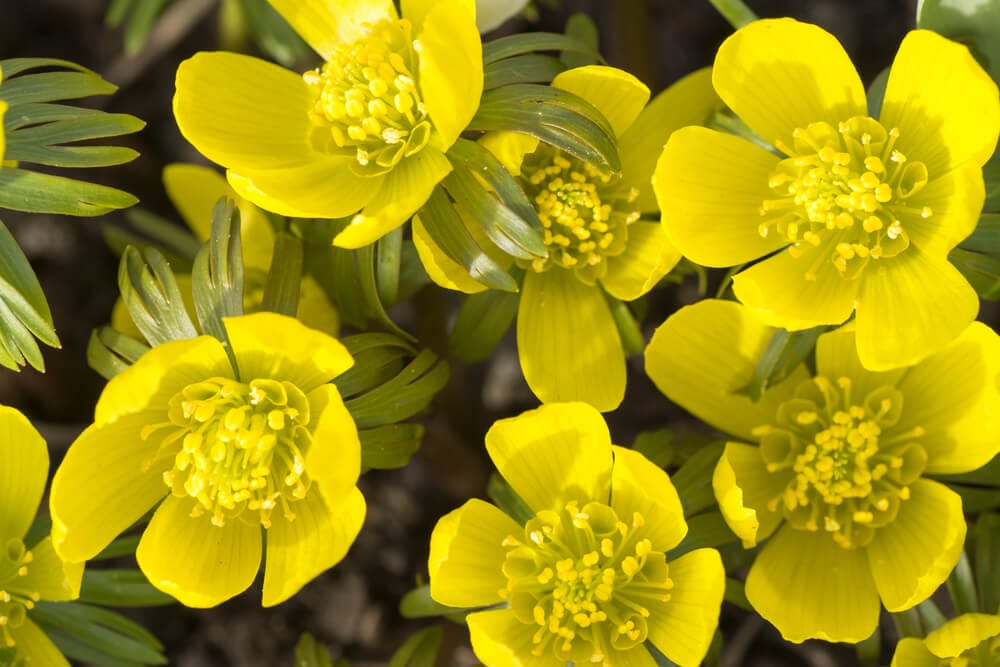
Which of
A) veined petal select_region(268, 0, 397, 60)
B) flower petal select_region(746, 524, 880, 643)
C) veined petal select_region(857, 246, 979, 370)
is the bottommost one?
flower petal select_region(746, 524, 880, 643)

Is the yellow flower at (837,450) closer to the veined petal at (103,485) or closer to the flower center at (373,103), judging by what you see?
the flower center at (373,103)

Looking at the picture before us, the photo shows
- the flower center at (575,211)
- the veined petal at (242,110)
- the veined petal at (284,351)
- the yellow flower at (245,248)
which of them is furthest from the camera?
the yellow flower at (245,248)

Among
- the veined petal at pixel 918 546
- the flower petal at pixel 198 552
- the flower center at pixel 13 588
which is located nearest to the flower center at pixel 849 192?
the veined petal at pixel 918 546

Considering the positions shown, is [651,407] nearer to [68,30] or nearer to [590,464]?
[590,464]

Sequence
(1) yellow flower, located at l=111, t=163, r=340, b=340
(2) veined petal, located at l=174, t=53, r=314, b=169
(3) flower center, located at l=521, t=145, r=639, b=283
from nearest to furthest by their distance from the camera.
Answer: (2) veined petal, located at l=174, t=53, r=314, b=169 < (3) flower center, located at l=521, t=145, r=639, b=283 < (1) yellow flower, located at l=111, t=163, r=340, b=340

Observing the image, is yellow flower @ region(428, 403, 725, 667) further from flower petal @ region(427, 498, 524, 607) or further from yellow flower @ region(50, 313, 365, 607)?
yellow flower @ region(50, 313, 365, 607)

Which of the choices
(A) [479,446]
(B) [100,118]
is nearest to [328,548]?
(B) [100,118]

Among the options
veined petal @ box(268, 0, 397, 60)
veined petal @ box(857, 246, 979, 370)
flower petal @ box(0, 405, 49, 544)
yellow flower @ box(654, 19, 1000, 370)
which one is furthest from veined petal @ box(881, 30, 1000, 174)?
flower petal @ box(0, 405, 49, 544)
